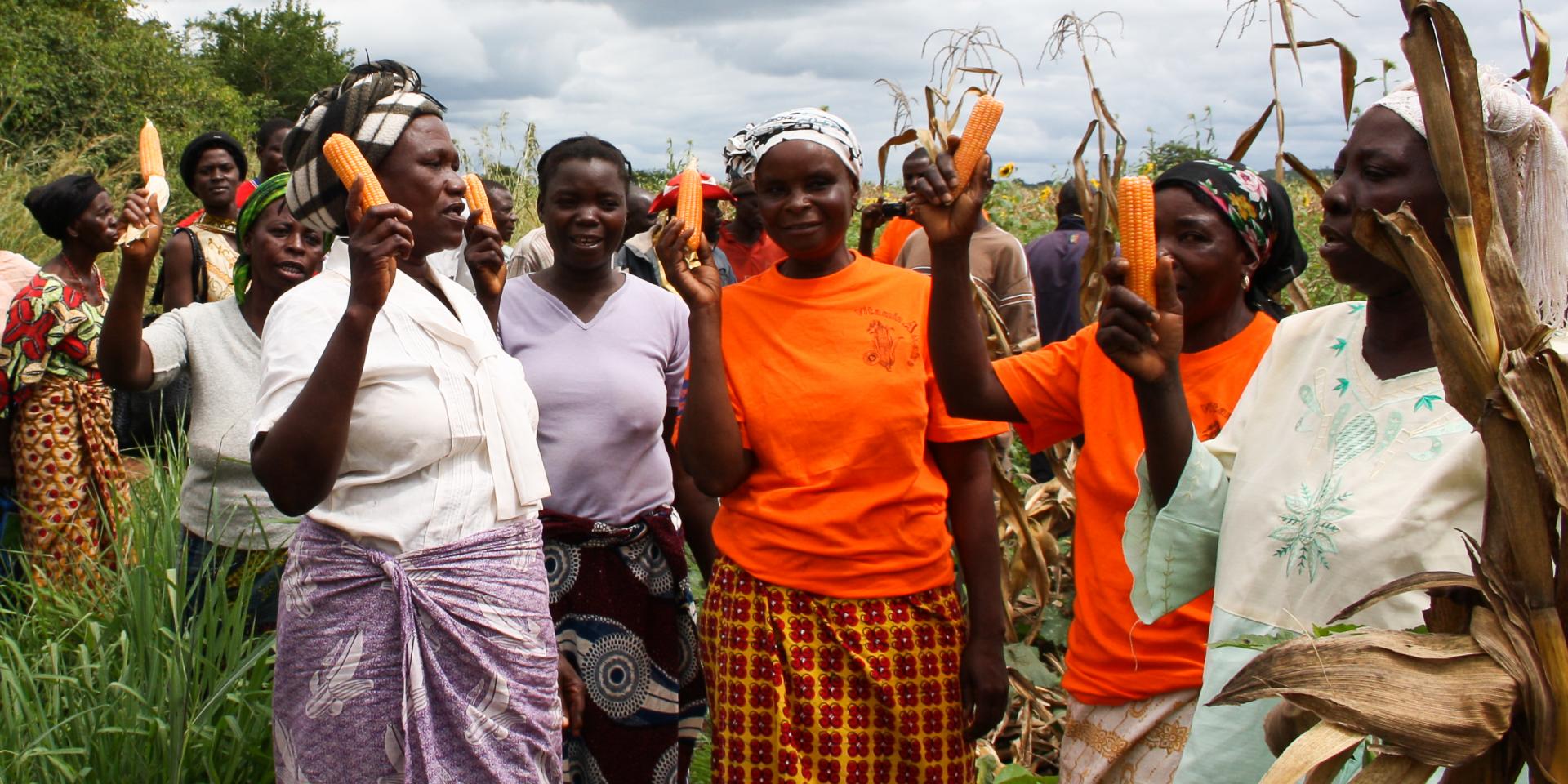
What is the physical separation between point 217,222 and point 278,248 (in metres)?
2.19

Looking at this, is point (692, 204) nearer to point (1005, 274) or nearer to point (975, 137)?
point (975, 137)

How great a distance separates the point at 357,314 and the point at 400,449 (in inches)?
10.0

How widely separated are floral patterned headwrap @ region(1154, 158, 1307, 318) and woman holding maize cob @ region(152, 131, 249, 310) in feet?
10.9

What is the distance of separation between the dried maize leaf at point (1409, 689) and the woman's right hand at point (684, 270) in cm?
169

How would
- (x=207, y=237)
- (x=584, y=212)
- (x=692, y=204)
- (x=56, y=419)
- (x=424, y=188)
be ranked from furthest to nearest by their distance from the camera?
(x=207, y=237), (x=56, y=419), (x=584, y=212), (x=692, y=204), (x=424, y=188)

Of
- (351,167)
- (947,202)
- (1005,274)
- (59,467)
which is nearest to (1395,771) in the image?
(947,202)

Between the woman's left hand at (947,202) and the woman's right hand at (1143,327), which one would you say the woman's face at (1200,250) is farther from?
the woman's right hand at (1143,327)

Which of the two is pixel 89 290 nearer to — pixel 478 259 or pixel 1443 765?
pixel 478 259

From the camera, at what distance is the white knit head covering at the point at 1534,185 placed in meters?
1.17

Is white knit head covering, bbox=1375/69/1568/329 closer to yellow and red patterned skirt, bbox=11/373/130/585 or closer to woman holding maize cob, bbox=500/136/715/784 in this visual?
woman holding maize cob, bbox=500/136/715/784

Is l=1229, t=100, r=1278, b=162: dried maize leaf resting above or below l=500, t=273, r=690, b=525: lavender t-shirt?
above

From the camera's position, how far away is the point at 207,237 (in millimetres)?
4680

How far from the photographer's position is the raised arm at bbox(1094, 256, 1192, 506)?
160 centimetres

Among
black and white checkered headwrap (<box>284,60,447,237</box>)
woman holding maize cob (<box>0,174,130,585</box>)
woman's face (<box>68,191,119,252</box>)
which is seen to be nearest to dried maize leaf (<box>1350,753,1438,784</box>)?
black and white checkered headwrap (<box>284,60,447,237</box>)
